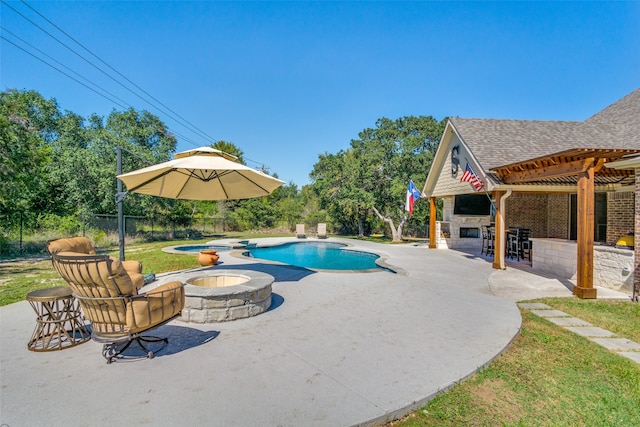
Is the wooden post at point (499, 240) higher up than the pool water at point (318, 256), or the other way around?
the wooden post at point (499, 240)

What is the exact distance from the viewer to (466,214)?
15797 millimetres

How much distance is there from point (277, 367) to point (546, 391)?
2726 millimetres

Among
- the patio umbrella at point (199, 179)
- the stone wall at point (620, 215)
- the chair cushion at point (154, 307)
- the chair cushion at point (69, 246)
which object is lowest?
the chair cushion at point (154, 307)

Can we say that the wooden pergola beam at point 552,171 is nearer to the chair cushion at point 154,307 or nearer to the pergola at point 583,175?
the pergola at point 583,175

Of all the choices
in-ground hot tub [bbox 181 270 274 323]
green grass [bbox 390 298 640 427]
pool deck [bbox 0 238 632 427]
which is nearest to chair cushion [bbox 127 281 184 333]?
pool deck [bbox 0 238 632 427]

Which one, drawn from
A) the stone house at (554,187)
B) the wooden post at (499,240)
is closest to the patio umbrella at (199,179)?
the stone house at (554,187)

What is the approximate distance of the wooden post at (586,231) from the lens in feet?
21.7

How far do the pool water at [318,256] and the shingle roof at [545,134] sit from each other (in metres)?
6.02

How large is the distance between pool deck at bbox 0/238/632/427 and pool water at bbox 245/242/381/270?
→ 6.24 m

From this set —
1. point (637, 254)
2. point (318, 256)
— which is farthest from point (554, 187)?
point (318, 256)

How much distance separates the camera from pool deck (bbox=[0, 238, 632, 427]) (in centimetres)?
253

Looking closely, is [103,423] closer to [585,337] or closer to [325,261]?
[585,337]

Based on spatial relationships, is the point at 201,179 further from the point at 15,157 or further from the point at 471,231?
the point at 471,231

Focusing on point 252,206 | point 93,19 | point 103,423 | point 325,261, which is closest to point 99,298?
point 103,423
